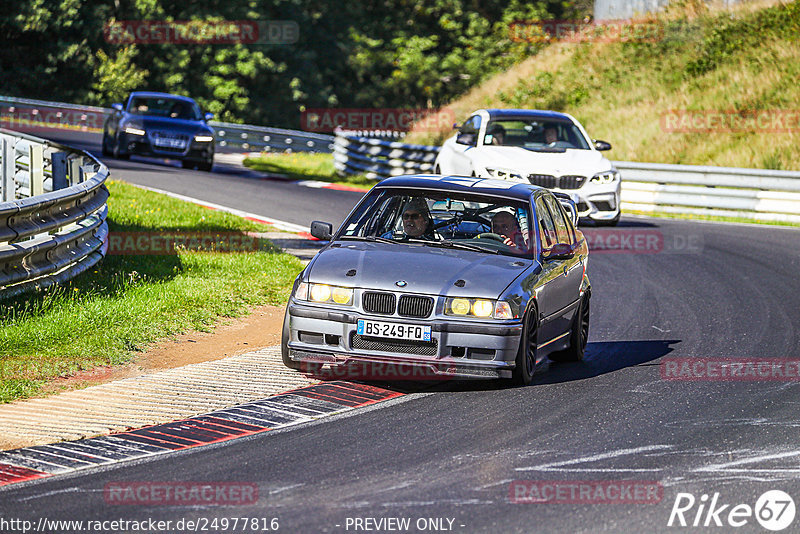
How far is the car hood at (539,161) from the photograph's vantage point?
60.4ft

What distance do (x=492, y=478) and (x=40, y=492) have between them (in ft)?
7.36

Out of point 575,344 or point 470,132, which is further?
point 470,132

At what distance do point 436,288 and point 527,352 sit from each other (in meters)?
0.92

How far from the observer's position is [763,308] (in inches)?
514

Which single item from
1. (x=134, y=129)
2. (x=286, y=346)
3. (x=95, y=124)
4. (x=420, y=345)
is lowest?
(x=95, y=124)

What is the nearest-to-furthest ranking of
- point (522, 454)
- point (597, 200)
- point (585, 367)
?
point (522, 454), point (585, 367), point (597, 200)

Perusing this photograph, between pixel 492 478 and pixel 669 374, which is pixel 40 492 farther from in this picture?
pixel 669 374

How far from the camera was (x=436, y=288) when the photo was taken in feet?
27.3

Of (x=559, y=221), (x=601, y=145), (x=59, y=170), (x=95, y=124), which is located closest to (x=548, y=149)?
(x=601, y=145)

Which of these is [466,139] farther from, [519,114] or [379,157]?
[379,157]

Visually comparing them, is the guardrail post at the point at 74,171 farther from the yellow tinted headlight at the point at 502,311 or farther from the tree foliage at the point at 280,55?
the tree foliage at the point at 280,55

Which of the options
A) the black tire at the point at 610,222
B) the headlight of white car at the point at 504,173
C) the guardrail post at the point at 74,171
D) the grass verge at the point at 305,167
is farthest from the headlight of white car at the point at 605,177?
the grass verge at the point at 305,167

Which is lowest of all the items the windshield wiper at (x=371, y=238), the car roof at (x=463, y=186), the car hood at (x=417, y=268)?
the car hood at (x=417, y=268)

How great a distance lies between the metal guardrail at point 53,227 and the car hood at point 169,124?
12.1 m
